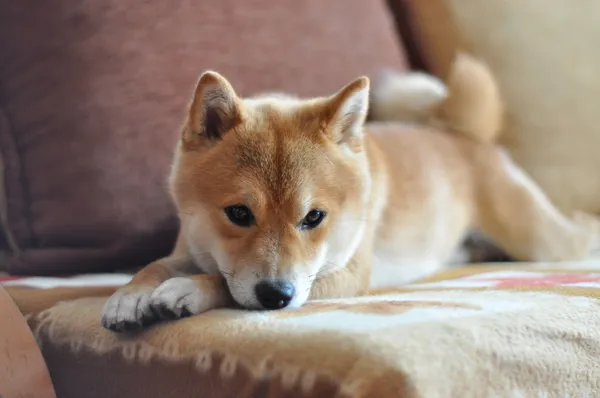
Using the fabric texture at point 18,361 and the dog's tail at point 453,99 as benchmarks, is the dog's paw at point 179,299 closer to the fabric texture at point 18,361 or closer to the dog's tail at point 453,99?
the fabric texture at point 18,361

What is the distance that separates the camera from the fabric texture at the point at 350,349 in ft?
2.29

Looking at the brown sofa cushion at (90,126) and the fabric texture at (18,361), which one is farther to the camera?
the brown sofa cushion at (90,126)

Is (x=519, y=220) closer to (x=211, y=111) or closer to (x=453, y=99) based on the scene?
(x=453, y=99)

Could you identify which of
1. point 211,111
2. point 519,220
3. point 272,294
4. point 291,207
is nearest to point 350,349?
point 272,294

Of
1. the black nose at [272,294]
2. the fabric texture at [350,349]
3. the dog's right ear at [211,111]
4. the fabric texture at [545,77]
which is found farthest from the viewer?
the fabric texture at [545,77]

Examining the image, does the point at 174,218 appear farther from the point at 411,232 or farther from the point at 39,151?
the point at 411,232

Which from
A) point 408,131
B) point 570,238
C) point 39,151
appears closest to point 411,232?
point 408,131

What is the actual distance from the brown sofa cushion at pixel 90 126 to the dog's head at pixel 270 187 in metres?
0.18

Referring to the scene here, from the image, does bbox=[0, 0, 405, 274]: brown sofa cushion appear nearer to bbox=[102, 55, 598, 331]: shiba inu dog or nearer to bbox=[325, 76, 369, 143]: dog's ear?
bbox=[102, 55, 598, 331]: shiba inu dog

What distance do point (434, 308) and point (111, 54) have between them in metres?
0.83

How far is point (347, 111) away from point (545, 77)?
0.98m

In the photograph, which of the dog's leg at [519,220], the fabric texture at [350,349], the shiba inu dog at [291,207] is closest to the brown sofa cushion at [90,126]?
the shiba inu dog at [291,207]

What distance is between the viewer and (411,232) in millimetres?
1596

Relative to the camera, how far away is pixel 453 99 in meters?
1.77
